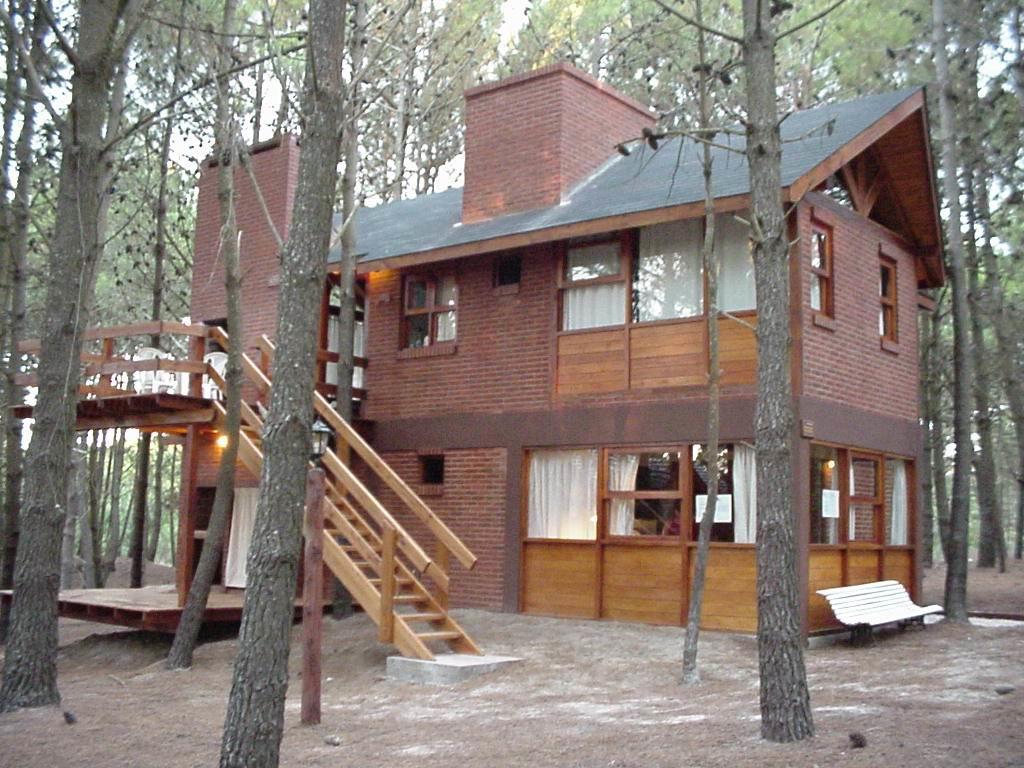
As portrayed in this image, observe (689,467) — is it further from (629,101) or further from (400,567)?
(629,101)

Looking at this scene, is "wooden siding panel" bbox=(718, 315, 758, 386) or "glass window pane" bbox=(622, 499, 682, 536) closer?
"wooden siding panel" bbox=(718, 315, 758, 386)

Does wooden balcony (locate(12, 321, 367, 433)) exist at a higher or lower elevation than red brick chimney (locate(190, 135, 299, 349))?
lower

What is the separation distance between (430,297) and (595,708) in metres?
8.18

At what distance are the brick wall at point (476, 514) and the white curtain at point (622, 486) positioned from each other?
5.22 feet

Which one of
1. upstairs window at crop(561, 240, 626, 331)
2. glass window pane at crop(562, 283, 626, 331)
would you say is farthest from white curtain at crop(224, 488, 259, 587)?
upstairs window at crop(561, 240, 626, 331)

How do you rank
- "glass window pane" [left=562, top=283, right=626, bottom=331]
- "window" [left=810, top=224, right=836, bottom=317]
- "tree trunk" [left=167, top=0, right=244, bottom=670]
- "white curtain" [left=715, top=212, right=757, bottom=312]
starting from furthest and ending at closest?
1. "glass window pane" [left=562, top=283, right=626, bottom=331]
2. "window" [left=810, top=224, right=836, bottom=317]
3. "white curtain" [left=715, top=212, right=757, bottom=312]
4. "tree trunk" [left=167, top=0, right=244, bottom=670]

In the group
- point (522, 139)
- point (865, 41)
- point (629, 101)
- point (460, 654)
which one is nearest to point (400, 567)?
point (460, 654)

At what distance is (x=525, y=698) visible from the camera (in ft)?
32.3

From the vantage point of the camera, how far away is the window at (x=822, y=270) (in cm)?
1338

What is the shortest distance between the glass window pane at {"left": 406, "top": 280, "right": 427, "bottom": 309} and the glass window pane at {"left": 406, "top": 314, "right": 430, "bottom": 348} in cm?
16

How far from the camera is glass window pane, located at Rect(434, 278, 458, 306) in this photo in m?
15.9

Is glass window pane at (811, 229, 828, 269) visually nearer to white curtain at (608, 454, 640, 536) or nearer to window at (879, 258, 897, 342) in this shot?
window at (879, 258, 897, 342)

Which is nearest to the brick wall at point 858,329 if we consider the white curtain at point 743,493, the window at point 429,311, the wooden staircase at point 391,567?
the white curtain at point 743,493

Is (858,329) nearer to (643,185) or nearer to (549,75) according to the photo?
(643,185)
